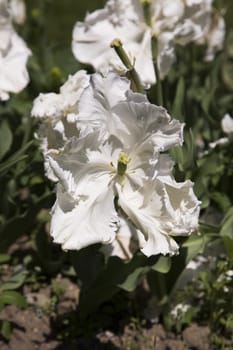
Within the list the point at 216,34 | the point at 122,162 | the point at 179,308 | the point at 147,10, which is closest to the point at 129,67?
the point at 122,162

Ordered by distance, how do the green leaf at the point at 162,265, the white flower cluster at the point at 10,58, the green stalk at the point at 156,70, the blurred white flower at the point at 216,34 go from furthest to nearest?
the blurred white flower at the point at 216,34, the white flower cluster at the point at 10,58, the green stalk at the point at 156,70, the green leaf at the point at 162,265

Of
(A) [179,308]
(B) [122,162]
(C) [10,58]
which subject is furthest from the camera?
(C) [10,58]

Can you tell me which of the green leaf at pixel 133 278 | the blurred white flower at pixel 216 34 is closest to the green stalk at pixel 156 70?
the green leaf at pixel 133 278

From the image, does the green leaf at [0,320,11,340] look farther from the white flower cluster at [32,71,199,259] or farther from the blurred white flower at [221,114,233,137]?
the blurred white flower at [221,114,233,137]

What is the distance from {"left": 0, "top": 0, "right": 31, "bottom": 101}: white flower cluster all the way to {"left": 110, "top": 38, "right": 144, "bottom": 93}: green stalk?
2.22 ft

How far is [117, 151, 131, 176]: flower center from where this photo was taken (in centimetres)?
178

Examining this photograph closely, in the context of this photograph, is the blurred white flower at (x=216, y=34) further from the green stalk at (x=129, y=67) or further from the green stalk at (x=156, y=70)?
the green stalk at (x=129, y=67)

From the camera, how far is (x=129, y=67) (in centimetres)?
185

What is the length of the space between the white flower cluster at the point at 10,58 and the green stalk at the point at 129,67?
0.68 meters

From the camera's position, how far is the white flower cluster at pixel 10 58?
2.45 m

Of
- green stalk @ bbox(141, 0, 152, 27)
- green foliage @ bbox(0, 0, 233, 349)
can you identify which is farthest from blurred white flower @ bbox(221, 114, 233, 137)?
green stalk @ bbox(141, 0, 152, 27)

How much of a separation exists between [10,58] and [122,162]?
0.95 metres

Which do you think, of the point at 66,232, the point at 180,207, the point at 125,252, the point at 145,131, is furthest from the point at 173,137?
the point at 125,252

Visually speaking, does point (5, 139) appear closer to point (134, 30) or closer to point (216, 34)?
point (134, 30)
